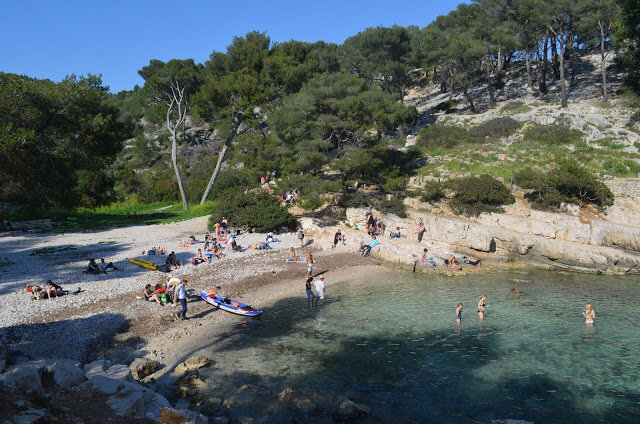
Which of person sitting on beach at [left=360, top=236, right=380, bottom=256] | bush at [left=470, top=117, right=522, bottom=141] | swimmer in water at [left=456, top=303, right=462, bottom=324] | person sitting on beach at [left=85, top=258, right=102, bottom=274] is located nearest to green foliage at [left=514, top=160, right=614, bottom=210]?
person sitting on beach at [left=360, top=236, right=380, bottom=256]

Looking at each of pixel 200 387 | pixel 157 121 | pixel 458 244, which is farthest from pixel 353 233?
pixel 157 121

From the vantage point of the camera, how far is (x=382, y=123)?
1351 inches

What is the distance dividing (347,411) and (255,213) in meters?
21.9

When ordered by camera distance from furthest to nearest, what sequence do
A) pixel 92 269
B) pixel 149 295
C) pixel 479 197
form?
pixel 479 197 < pixel 92 269 < pixel 149 295

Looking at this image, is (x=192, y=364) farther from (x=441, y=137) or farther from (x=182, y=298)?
(x=441, y=137)

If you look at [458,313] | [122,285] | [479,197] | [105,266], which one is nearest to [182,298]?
[122,285]

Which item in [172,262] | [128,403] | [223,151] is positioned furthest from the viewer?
[223,151]

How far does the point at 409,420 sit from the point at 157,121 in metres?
56.3

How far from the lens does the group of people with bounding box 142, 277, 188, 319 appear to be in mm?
16766

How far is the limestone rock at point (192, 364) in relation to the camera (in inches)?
505

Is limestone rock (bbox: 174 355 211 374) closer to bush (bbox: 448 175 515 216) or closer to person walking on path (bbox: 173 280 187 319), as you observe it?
person walking on path (bbox: 173 280 187 319)

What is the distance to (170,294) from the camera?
1814cm

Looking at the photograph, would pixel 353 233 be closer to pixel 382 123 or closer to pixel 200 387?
pixel 382 123

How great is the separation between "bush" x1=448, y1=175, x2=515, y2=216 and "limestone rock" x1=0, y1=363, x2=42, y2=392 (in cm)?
2893
